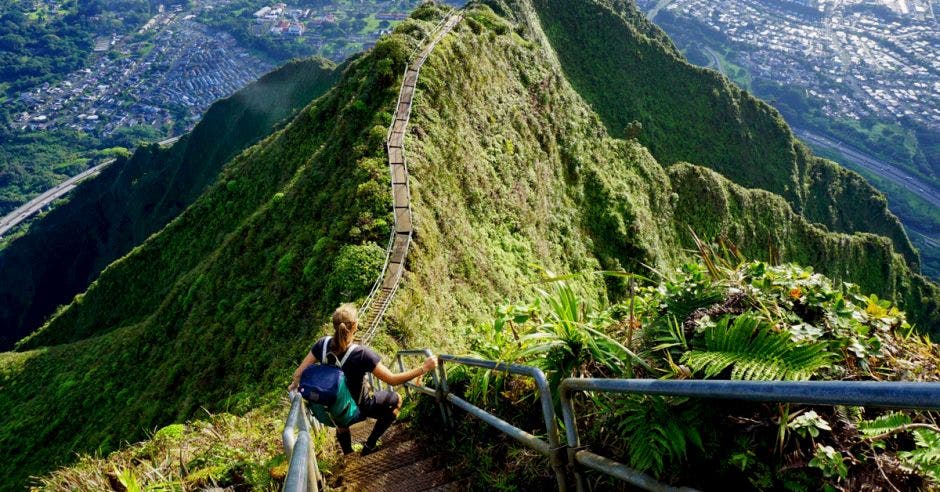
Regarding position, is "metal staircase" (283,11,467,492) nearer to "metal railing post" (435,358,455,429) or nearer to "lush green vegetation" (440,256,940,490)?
"metal railing post" (435,358,455,429)

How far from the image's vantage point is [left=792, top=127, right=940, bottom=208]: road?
5837 inches

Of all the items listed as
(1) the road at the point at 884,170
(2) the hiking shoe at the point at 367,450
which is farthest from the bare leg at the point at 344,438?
(1) the road at the point at 884,170

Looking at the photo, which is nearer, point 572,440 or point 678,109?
point 572,440

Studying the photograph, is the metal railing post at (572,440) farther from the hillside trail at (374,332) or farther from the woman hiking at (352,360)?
the woman hiking at (352,360)

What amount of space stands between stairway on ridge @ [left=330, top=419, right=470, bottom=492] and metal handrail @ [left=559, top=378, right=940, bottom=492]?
2.22 meters

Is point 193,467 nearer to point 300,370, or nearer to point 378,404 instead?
point 300,370

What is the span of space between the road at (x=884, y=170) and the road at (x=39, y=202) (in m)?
226

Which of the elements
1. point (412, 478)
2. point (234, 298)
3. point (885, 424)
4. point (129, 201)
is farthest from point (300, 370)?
point (129, 201)

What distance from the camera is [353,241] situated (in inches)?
698

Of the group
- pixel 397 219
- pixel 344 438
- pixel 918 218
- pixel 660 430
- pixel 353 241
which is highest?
pixel 660 430

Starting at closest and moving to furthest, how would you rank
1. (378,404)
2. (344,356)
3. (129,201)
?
(344,356), (378,404), (129,201)

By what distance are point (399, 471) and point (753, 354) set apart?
181 inches

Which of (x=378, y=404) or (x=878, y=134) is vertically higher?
(x=378, y=404)

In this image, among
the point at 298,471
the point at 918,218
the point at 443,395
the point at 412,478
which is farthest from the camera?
the point at 918,218
